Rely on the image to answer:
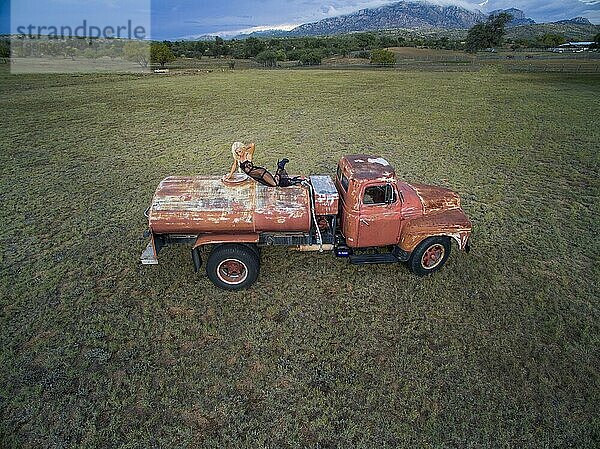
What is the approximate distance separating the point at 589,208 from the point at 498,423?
762 centimetres

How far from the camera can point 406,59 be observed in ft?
197

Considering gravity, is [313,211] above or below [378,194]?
below

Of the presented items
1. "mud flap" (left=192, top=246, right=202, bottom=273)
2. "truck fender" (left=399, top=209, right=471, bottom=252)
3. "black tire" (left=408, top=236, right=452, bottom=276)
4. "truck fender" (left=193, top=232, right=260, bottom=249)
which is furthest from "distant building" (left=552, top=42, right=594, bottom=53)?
"mud flap" (left=192, top=246, right=202, bottom=273)

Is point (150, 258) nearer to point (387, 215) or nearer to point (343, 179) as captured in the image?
point (343, 179)

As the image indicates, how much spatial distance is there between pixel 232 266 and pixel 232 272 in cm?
12

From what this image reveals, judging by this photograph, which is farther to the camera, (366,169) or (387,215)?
(366,169)

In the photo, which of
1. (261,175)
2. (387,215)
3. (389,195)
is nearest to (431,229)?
(387,215)

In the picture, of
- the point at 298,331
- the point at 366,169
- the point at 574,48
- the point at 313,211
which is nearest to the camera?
the point at 298,331

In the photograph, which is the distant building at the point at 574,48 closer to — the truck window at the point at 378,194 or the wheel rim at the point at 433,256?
the wheel rim at the point at 433,256

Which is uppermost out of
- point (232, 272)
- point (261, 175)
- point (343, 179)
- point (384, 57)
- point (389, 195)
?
point (384, 57)

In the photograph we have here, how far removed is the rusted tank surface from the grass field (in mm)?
1198

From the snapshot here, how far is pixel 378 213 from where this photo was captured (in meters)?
6.42

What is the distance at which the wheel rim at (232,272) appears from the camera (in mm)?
6383

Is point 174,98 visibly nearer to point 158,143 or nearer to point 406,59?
point 158,143
